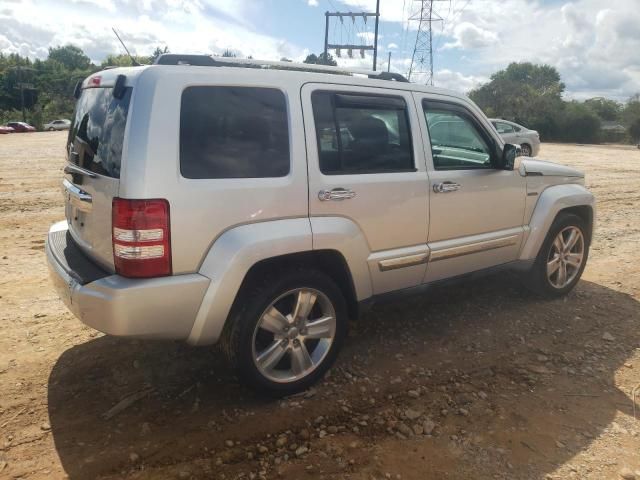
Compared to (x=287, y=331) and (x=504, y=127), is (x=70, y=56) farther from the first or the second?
(x=287, y=331)

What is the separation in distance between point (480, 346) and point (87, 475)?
2804 mm

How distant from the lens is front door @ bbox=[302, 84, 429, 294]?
122 inches

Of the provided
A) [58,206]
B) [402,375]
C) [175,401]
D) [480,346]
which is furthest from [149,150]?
[58,206]

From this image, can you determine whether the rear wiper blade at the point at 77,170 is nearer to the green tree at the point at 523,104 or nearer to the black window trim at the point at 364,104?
the black window trim at the point at 364,104

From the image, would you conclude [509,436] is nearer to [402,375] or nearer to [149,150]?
[402,375]

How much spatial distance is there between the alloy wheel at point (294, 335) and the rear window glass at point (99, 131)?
121cm

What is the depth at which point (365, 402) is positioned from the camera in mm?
3145

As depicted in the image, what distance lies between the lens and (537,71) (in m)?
97.5

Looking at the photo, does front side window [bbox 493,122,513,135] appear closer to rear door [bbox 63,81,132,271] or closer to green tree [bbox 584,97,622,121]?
rear door [bbox 63,81,132,271]

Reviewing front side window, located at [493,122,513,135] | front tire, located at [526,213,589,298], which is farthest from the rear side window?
front side window, located at [493,122,513,135]

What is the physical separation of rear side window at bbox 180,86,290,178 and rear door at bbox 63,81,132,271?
335 millimetres

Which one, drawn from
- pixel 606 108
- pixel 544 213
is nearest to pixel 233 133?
pixel 544 213

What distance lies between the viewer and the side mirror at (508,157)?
4.04 meters

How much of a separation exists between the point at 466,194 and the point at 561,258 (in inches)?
62.7
